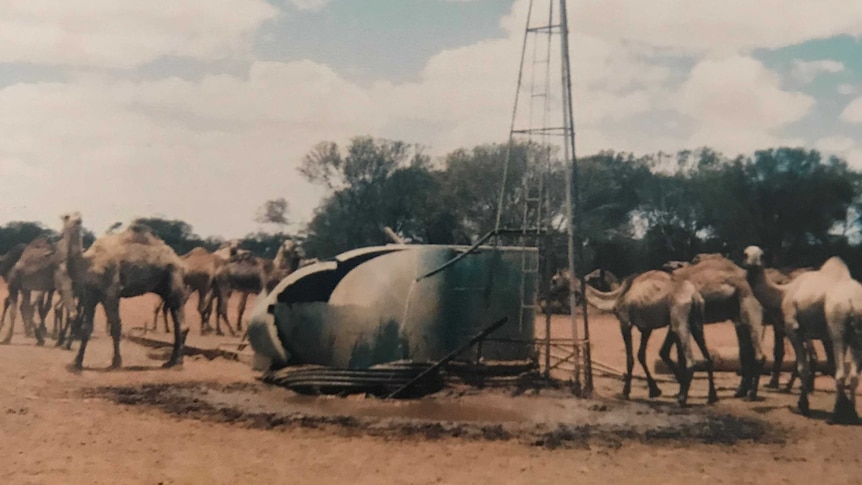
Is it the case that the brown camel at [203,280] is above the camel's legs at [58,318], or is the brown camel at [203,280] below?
above

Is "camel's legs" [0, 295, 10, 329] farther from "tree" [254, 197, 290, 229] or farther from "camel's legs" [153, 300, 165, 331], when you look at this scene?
"tree" [254, 197, 290, 229]

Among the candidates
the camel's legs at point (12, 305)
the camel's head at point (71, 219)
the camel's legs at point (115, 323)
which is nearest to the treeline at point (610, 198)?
the camel's legs at point (115, 323)

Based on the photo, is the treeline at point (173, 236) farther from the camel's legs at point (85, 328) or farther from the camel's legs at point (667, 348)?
the camel's legs at point (667, 348)

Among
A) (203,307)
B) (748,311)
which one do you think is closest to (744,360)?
(748,311)

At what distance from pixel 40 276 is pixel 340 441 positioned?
2.36m

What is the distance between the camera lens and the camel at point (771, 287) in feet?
16.6

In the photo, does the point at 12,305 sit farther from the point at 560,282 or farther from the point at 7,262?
the point at 560,282

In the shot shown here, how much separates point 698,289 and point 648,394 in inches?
27.0

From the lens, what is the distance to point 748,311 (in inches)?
211

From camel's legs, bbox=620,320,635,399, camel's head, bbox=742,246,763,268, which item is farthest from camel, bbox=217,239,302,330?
camel's head, bbox=742,246,763,268

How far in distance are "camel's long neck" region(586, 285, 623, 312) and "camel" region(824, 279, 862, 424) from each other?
1.18 m

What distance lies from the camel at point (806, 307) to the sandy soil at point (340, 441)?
0.44ft

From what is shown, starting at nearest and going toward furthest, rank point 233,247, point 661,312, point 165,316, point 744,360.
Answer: point 744,360 → point 661,312 → point 233,247 → point 165,316

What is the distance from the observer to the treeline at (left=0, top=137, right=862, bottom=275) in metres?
5.03
